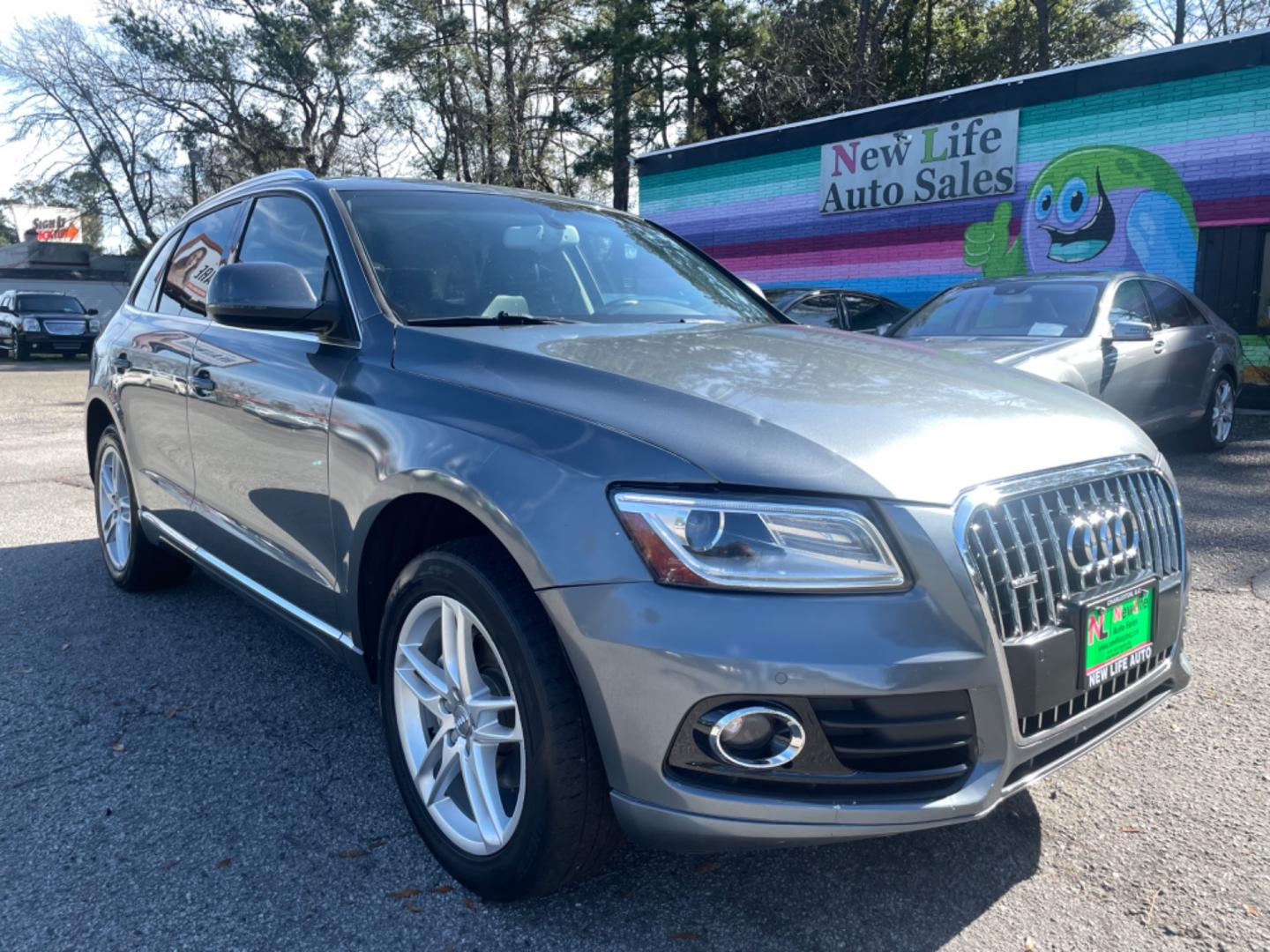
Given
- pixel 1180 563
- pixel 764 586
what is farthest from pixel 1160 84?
pixel 764 586

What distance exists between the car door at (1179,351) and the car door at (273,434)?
21.2ft

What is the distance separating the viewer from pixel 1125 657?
2213 mm

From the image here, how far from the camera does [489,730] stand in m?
2.26

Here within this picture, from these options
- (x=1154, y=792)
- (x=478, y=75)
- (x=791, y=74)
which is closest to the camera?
(x=1154, y=792)

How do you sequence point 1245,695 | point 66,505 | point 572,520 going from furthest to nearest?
point 66,505 → point 1245,695 → point 572,520

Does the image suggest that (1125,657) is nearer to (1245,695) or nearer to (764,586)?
(764,586)

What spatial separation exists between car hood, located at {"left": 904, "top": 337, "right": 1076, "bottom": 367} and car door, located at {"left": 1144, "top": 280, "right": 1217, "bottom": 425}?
132cm

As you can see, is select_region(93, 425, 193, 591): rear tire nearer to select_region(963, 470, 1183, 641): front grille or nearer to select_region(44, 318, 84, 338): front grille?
select_region(963, 470, 1183, 641): front grille

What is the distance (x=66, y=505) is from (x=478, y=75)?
76.5ft

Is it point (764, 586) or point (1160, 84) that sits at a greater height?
point (1160, 84)

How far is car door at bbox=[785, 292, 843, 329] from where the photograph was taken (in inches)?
419

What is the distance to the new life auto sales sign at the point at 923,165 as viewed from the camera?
14.6m

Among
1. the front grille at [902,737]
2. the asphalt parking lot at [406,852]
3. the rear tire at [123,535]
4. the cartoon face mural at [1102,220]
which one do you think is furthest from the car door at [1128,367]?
the cartoon face mural at [1102,220]

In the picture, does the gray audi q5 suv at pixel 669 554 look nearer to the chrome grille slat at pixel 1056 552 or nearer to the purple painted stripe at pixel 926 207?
the chrome grille slat at pixel 1056 552
